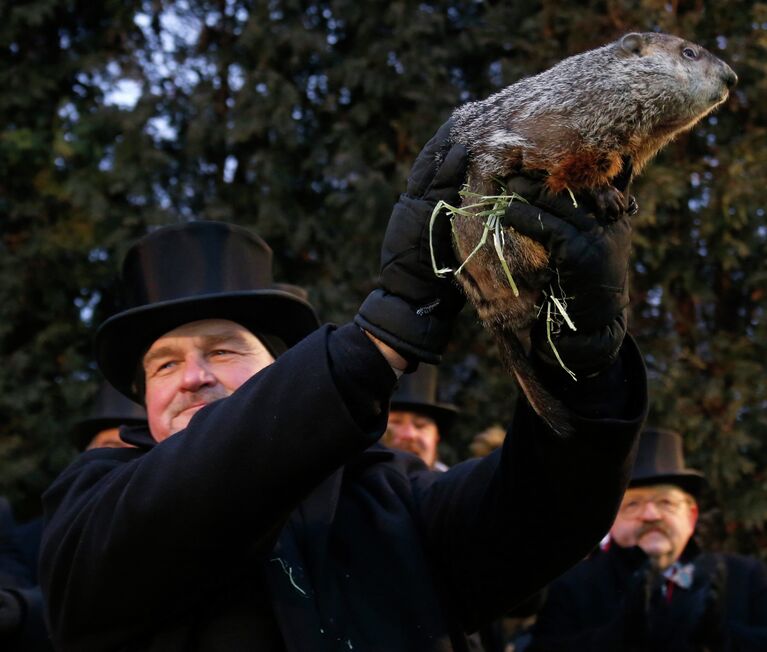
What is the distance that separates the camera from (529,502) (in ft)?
7.12

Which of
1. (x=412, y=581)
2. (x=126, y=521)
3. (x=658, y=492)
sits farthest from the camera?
(x=658, y=492)

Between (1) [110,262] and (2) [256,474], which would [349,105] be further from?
(2) [256,474]

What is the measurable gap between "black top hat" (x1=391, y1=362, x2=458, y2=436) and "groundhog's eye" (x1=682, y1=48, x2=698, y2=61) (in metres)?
3.35

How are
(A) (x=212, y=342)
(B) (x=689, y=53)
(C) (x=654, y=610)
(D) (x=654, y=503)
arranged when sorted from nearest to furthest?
(B) (x=689, y=53), (A) (x=212, y=342), (C) (x=654, y=610), (D) (x=654, y=503)

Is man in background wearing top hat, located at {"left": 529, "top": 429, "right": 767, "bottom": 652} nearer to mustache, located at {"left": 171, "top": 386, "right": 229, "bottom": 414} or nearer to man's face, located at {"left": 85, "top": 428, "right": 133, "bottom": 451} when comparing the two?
man's face, located at {"left": 85, "top": 428, "right": 133, "bottom": 451}

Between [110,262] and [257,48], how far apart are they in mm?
1729

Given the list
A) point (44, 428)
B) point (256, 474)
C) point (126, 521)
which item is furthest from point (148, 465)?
point (44, 428)

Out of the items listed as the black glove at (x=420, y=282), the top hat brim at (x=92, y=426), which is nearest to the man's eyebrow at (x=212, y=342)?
the black glove at (x=420, y=282)

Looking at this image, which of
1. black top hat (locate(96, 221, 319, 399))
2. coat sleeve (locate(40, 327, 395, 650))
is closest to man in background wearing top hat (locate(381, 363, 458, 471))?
black top hat (locate(96, 221, 319, 399))

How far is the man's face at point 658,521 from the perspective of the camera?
4.95 meters

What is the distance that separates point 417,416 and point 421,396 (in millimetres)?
115

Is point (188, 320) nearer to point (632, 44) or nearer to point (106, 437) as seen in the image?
point (632, 44)

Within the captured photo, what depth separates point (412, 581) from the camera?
226cm

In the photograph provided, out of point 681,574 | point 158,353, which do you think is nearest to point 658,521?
point 681,574
